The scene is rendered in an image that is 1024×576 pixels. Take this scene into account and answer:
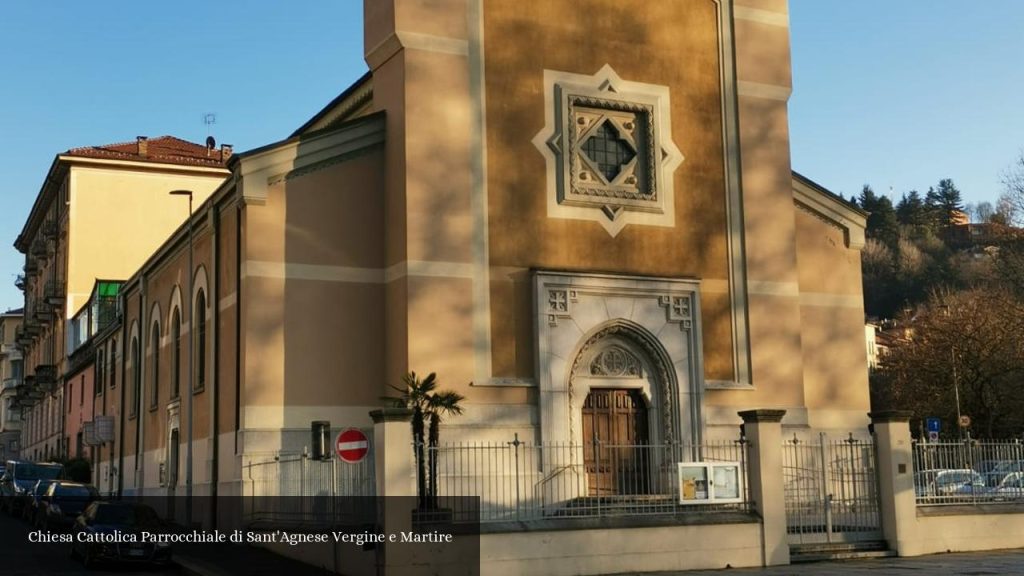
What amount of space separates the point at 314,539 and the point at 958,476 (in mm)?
11978

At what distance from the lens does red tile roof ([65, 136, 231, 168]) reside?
61.0m

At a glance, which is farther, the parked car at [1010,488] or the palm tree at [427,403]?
the parked car at [1010,488]

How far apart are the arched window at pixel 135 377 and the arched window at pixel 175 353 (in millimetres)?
5567

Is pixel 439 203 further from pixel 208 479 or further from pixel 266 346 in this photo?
pixel 208 479

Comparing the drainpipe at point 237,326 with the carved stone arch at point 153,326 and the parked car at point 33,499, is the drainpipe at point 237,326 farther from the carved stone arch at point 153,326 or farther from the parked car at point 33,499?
the parked car at point 33,499

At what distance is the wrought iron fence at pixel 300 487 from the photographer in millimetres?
18766

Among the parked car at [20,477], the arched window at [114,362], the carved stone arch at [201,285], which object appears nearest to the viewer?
the carved stone arch at [201,285]

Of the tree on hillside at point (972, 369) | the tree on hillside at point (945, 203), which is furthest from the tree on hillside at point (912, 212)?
the tree on hillside at point (972, 369)

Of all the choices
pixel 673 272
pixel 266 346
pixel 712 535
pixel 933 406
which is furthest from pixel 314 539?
pixel 933 406

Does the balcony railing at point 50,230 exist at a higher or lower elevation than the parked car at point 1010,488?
higher

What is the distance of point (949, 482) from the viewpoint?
21969 millimetres

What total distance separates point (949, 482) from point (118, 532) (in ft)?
49.8

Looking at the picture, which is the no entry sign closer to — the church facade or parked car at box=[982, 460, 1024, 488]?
the church facade

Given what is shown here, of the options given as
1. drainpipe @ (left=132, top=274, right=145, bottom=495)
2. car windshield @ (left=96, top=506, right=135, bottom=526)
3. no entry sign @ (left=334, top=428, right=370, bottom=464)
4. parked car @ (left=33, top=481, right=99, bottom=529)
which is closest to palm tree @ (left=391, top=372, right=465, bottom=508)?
no entry sign @ (left=334, top=428, right=370, bottom=464)
